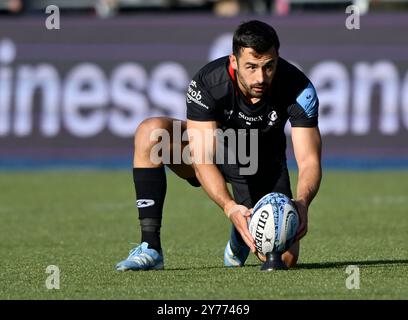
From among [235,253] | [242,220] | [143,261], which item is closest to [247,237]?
[242,220]

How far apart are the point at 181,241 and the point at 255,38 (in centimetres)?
317

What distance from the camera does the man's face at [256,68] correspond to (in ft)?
23.0

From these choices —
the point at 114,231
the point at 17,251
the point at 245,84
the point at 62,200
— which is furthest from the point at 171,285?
the point at 62,200

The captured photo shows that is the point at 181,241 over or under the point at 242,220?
under

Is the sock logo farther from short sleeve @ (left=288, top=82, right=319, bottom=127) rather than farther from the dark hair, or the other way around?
the dark hair

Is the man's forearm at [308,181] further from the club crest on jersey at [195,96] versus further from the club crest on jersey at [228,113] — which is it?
the club crest on jersey at [195,96]

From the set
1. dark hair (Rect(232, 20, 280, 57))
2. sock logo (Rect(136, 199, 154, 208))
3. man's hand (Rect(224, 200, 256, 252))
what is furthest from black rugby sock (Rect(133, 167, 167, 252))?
dark hair (Rect(232, 20, 280, 57))

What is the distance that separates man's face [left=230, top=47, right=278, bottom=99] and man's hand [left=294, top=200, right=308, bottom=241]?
79 centimetres

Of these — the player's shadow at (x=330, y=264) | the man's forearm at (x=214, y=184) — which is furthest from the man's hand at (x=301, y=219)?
the player's shadow at (x=330, y=264)

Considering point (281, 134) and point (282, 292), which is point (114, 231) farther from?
point (282, 292)

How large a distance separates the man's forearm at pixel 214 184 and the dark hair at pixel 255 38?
82 cm

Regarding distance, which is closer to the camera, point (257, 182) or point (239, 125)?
point (239, 125)

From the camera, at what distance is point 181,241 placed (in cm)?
970

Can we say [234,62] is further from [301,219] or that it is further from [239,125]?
[301,219]
